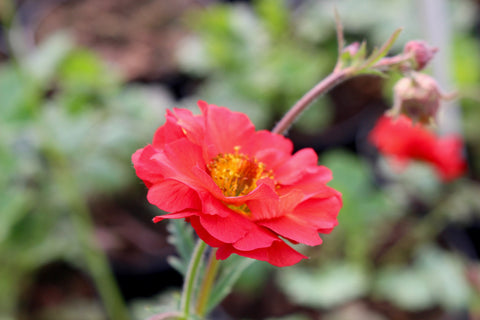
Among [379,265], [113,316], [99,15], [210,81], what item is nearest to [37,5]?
[99,15]

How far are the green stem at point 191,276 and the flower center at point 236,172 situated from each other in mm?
103

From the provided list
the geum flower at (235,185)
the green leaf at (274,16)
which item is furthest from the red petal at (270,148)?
the green leaf at (274,16)

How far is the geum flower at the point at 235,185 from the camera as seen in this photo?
16.2 inches

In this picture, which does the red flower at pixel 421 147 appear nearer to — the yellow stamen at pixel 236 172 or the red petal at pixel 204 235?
the yellow stamen at pixel 236 172

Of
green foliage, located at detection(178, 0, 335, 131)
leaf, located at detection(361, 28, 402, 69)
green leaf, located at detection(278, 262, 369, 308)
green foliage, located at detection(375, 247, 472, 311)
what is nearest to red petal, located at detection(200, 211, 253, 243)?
leaf, located at detection(361, 28, 402, 69)

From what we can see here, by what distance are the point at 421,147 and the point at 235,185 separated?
0.70m

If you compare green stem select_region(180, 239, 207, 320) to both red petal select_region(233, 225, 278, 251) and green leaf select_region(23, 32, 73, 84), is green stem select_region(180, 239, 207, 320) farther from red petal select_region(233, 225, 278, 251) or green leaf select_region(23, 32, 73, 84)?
green leaf select_region(23, 32, 73, 84)

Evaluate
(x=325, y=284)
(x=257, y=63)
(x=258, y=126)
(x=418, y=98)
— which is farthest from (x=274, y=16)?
(x=418, y=98)

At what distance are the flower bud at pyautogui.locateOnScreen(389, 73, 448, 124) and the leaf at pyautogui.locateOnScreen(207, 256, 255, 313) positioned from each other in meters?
0.26

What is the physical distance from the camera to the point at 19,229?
1105mm

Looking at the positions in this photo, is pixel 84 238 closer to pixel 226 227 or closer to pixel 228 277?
pixel 228 277

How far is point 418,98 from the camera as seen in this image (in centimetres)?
54

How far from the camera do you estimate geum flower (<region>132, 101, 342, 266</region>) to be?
0.41 metres

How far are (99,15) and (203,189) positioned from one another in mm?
1819
